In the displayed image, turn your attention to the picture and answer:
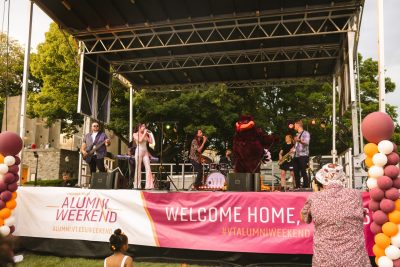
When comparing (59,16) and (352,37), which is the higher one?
(59,16)

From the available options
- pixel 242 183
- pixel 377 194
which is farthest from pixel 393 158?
pixel 242 183

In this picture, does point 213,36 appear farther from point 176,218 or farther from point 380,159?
point 380,159

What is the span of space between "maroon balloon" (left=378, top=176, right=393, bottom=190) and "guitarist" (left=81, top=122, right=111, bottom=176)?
635 cm

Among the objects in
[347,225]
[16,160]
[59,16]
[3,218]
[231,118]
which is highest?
[59,16]

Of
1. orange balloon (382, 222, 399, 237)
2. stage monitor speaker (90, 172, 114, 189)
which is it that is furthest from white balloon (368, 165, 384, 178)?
stage monitor speaker (90, 172, 114, 189)

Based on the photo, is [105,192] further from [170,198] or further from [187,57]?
[187,57]

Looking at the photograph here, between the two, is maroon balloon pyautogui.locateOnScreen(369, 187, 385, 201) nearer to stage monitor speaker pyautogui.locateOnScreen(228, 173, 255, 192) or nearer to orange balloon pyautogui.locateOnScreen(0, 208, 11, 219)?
stage monitor speaker pyautogui.locateOnScreen(228, 173, 255, 192)

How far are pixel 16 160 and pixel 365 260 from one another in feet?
19.5

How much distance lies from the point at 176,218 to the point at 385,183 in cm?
339

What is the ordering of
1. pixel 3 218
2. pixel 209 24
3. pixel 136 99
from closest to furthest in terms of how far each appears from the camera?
1. pixel 3 218
2. pixel 209 24
3. pixel 136 99

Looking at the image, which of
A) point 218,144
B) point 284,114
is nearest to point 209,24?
point 218,144

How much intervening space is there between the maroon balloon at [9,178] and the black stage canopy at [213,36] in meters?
4.85

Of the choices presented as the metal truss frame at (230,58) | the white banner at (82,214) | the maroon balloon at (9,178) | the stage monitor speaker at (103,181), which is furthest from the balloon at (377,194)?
the metal truss frame at (230,58)

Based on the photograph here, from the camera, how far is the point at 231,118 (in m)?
19.8
